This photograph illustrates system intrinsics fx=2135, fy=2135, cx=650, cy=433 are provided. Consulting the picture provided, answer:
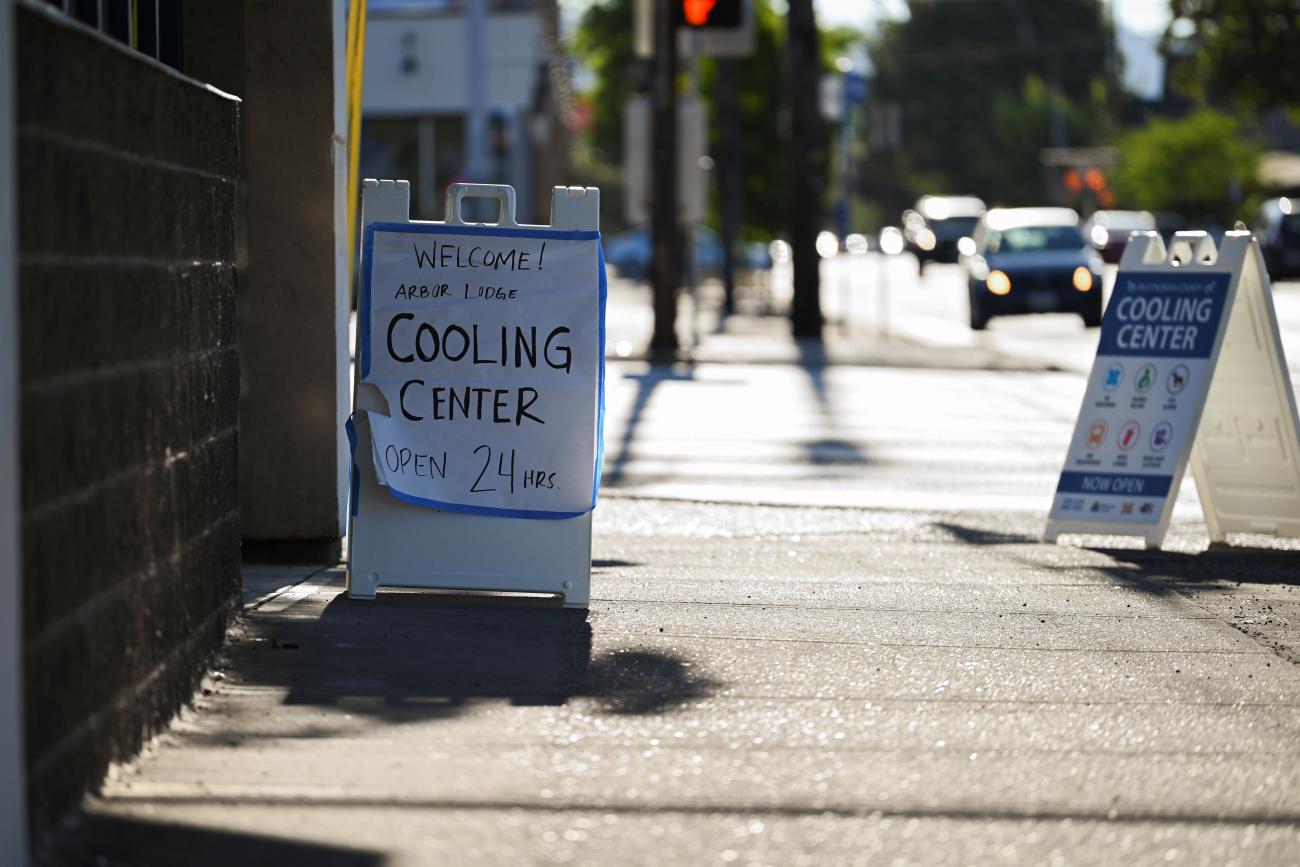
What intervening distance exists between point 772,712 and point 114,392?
1.86 metres

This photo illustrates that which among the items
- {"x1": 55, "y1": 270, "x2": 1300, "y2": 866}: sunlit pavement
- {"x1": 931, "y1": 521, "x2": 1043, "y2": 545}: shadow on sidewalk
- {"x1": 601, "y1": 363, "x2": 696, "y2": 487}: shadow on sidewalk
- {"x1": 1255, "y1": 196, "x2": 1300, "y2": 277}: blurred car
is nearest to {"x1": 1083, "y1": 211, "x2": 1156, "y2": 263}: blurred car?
{"x1": 1255, "y1": 196, "x2": 1300, "y2": 277}: blurred car

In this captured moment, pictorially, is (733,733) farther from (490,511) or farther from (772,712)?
(490,511)

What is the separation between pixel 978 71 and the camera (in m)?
114

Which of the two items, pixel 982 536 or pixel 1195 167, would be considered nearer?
pixel 982 536

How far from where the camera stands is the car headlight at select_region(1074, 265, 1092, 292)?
27281mm

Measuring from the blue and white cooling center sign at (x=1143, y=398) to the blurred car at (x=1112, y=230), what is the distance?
39725 mm

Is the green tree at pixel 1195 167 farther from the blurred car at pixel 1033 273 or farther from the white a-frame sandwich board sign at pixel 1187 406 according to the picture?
the white a-frame sandwich board sign at pixel 1187 406

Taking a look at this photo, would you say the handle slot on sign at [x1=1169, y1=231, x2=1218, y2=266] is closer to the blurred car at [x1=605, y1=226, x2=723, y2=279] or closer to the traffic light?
the traffic light

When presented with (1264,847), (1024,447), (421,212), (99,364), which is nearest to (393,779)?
(99,364)

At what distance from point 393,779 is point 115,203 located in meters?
1.36

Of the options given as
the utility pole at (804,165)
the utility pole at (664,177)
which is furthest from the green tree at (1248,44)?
the utility pole at (664,177)

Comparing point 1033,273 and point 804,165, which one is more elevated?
point 804,165

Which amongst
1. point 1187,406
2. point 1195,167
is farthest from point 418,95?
point 1187,406

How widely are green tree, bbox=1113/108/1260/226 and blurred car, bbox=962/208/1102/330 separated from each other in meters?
37.0
